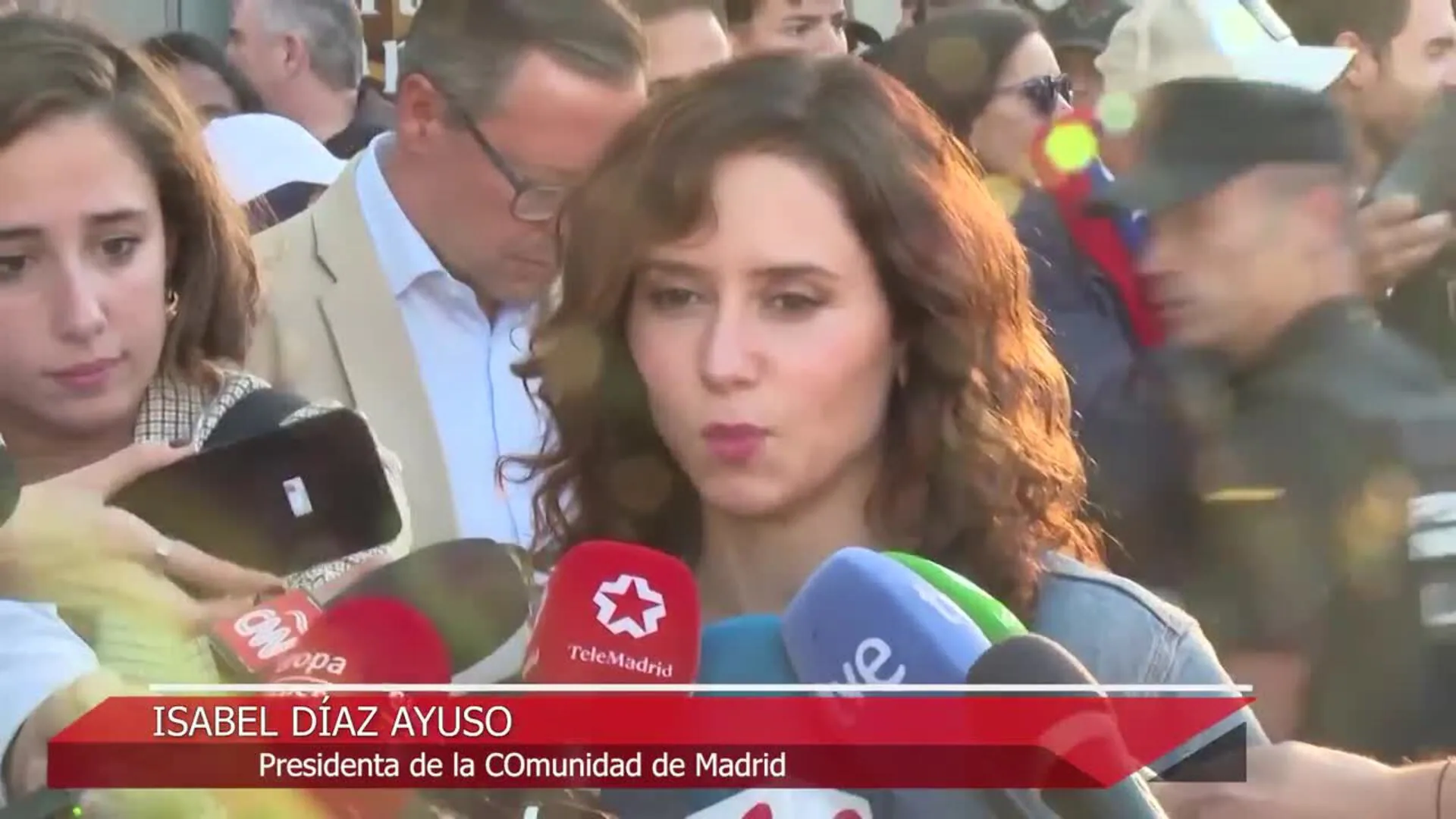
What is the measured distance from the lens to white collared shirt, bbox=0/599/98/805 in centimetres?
141

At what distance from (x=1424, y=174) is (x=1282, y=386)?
0.23m

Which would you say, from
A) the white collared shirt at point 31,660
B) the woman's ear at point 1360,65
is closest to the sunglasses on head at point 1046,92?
the woman's ear at point 1360,65

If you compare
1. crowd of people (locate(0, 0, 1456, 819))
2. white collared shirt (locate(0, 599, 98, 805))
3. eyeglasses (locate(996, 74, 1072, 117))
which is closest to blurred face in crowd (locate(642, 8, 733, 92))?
crowd of people (locate(0, 0, 1456, 819))

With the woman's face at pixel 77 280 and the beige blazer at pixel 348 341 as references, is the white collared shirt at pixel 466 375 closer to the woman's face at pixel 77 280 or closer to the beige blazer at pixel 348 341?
the beige blazer at pixel 348 341

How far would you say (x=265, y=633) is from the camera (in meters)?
1.41

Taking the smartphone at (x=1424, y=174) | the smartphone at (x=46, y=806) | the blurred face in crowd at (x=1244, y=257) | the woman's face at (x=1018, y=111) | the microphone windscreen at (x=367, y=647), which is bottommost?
the smartphone at (x=46, y=806)

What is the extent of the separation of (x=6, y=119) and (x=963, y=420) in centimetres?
78

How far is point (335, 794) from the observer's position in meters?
1.42

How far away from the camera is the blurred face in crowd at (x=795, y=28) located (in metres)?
1.45

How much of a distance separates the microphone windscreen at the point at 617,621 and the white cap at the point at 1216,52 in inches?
21.7

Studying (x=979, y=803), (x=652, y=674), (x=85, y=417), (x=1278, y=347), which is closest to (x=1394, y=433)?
(x=1278, y=347)

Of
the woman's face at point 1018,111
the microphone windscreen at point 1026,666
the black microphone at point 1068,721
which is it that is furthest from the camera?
the woman's face at point 1018,111

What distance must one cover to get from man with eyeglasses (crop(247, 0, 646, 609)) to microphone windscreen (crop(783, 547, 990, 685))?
31 centimetres

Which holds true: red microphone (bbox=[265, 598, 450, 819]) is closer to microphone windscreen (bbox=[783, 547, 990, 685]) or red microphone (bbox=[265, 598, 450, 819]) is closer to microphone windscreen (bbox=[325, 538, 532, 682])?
microphone windscreen (bbox=[325, 538, 532, 682])
